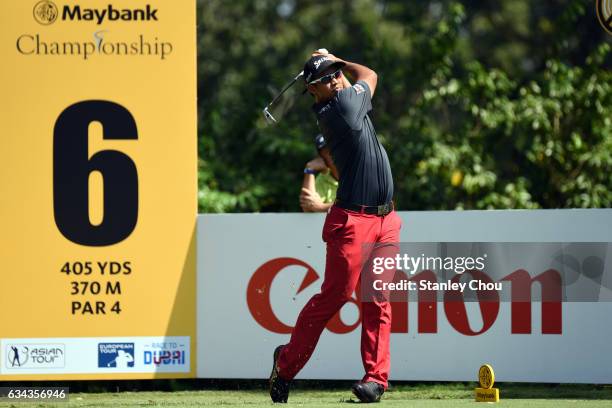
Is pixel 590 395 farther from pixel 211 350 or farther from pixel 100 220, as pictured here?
pixel 100 220

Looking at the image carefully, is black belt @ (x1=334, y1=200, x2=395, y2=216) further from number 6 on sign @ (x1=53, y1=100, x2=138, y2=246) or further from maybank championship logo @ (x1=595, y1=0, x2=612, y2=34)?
maybank championship logo @ (x1=595, y1=0, x2=612, y2=34)

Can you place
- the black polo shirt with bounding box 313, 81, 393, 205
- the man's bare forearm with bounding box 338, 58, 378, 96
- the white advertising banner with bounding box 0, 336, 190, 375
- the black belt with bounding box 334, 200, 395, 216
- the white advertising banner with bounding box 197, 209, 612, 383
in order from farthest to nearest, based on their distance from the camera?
1. the white advertising banner with bounding box 0, 336, 190, 375
2. the white advertising banner with bounding box 197, 209, 612, 383
3. the man's bare forearm with bounding box 338, 58, 378, 96
4. the black belt with bounding box 334, 200, 395, 216
5. the black polo shirt with bounding box 313, 81, 393, 205

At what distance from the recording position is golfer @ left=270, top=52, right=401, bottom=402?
6.70 metres

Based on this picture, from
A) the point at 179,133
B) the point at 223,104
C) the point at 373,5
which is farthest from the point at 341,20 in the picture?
the point at 179,133

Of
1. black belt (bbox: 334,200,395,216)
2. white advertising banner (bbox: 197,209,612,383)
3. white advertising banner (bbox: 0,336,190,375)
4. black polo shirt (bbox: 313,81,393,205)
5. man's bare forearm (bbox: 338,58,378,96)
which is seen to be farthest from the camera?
white advertising banner (bbox: 0,336,190,375)

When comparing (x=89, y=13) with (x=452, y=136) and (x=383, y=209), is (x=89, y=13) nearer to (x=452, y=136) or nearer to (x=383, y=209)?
(x=383, y=209)

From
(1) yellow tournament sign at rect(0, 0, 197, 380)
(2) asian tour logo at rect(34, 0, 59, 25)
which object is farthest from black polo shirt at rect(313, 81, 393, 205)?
(2) asian tour logo at rect(34, 0, 59, 25)

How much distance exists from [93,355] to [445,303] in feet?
8.59

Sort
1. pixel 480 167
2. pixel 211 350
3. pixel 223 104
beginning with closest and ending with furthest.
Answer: pixel 211 350 → pixel 480 167 → pixel 223 104

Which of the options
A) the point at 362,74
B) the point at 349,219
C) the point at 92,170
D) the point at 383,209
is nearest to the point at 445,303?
the point at 383,209

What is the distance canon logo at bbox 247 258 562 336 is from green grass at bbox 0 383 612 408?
1.48 feet

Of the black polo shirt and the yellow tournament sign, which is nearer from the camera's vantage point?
the black polo shirt

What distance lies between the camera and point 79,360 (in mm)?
8180

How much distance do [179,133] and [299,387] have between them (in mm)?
2139
